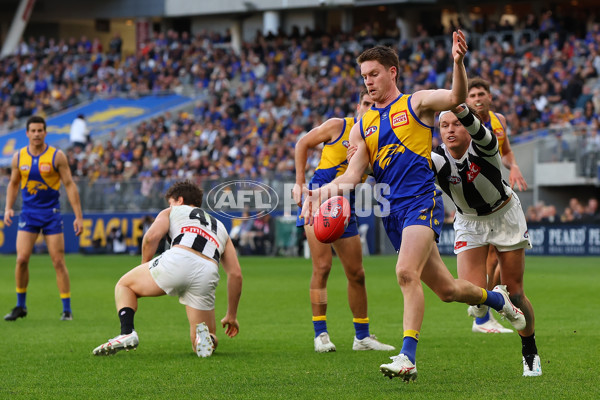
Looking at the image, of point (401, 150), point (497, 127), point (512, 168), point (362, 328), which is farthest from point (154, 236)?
point (512, 168)

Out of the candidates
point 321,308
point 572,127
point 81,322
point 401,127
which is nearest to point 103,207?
point 572,127

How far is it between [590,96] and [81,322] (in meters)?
21.3

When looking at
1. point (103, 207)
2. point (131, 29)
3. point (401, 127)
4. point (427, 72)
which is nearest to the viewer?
point (401, 127)

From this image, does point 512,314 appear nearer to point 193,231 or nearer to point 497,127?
point 193,231

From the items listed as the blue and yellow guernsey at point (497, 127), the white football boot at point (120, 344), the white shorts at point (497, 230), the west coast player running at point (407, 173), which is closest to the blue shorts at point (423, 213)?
the west coast player running at point (407, 173)

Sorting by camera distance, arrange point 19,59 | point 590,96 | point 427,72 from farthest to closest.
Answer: point 19,59, point 427,72, point 590,96

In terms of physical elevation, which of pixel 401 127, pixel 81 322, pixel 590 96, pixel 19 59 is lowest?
pixel 81 322

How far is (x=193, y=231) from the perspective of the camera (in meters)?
8.56

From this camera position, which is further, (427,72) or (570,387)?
(427,72)

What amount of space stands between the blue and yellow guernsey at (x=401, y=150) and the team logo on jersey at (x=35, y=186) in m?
6.63

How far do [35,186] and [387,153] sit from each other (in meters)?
6.84

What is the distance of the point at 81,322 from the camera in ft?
38.9

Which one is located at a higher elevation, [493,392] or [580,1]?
[580,1]

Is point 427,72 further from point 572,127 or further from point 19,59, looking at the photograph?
point 19,59
